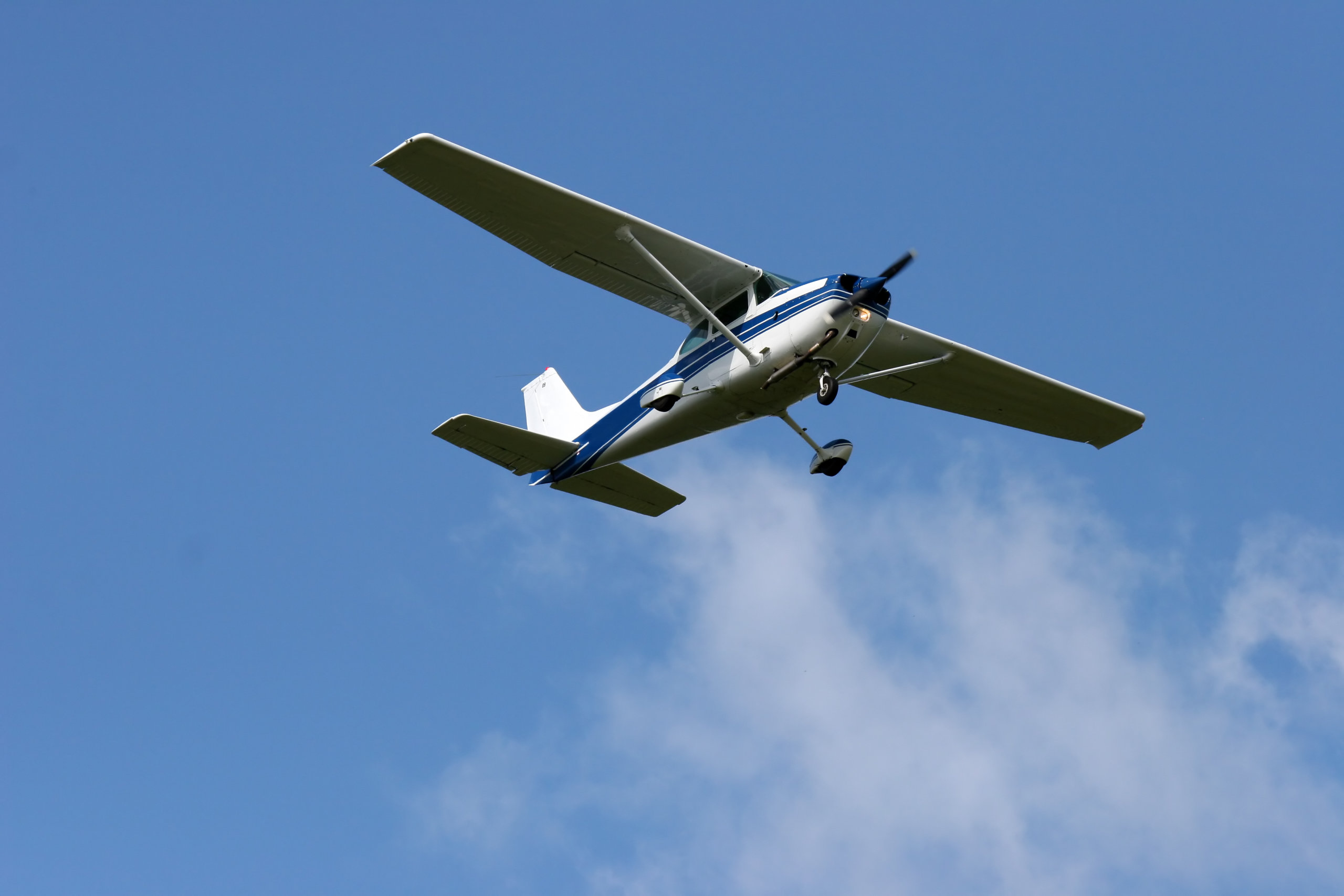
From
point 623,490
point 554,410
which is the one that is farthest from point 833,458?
point 554,410

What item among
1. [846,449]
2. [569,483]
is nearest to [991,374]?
[846,449]

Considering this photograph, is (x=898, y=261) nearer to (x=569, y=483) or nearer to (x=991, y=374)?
(x=991, y=374)

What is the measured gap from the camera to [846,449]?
19.1m

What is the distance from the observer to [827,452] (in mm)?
19109

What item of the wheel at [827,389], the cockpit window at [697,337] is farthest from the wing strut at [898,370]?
the cockpit window at [697,337]

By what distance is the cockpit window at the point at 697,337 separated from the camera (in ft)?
62.8

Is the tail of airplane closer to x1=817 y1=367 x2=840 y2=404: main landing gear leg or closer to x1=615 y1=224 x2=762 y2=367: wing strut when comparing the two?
x1=615 y1=224 x2=762 y2=367: wing strut

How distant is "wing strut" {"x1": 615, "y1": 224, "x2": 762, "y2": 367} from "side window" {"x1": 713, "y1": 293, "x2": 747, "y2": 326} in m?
0.50

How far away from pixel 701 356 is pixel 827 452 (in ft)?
Answer: 7.38

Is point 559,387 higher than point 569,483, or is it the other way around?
point 559,387

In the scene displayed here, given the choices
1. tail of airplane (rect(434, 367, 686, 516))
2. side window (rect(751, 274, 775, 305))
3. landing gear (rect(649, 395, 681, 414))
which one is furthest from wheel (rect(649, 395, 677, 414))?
tail of airplane (rect(434, 367, 686, 516))

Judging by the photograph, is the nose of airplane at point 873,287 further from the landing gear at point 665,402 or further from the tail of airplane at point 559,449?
the tail of airplane at point 559,449

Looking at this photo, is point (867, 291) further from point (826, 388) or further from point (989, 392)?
point (989, 392)

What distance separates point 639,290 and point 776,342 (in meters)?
2.48
